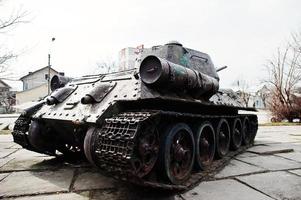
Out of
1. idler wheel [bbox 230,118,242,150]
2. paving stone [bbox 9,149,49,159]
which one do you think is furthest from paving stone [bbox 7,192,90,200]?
idler wheel [bbox 230,118,242,150]

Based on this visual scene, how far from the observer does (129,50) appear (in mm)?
8242

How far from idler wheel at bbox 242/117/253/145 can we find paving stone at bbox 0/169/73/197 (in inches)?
195

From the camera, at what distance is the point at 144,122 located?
141 inches

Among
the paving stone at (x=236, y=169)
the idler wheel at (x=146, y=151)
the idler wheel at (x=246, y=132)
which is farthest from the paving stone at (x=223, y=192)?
the idler wheel at (x=246, y=132)

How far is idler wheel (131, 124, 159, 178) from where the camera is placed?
356 cm

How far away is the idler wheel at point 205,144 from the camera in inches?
200

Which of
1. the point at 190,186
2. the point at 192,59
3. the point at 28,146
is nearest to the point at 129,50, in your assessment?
the point at 192,59

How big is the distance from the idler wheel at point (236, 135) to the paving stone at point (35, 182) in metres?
4.01

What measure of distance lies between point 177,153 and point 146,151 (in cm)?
84

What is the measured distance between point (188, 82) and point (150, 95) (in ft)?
2.70

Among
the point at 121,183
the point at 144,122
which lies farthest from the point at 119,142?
the point at 121,183

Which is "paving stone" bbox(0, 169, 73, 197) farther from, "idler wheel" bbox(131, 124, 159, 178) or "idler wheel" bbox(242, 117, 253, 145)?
"idler wheel" bbox(242, 117, 253, 145)

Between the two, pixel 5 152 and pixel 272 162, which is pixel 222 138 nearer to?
pixel 272 162

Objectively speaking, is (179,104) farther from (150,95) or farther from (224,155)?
(224,155)
